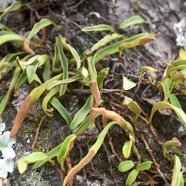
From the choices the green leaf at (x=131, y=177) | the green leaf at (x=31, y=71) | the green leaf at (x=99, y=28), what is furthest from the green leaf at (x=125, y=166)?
the green leaf at (x=99, y=28)

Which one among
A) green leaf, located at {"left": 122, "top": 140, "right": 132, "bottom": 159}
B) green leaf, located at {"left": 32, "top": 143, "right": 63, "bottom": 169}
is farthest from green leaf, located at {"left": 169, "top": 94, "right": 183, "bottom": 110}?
green leaf, located at {"left": 32, "top": 143, "right": 63, "bottom": 169}

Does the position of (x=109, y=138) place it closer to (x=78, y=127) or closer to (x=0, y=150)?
(x=78, y=127)

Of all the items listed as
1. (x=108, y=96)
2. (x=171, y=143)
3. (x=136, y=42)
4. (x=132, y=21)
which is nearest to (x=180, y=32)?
(x=132, y=21)

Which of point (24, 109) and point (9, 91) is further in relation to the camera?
point (9, 91)

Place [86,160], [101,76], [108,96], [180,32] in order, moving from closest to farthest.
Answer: [86,160]
[101,76]
[108,96]
[180,32]

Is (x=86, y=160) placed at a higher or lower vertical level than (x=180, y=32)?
higher

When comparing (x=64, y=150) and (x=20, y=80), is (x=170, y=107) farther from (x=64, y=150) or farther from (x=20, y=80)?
(x=20, y=80)

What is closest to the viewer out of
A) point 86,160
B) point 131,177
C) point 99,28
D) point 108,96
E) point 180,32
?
point 86,160

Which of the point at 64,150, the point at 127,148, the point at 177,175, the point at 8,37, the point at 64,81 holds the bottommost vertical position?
the point at 177,175
